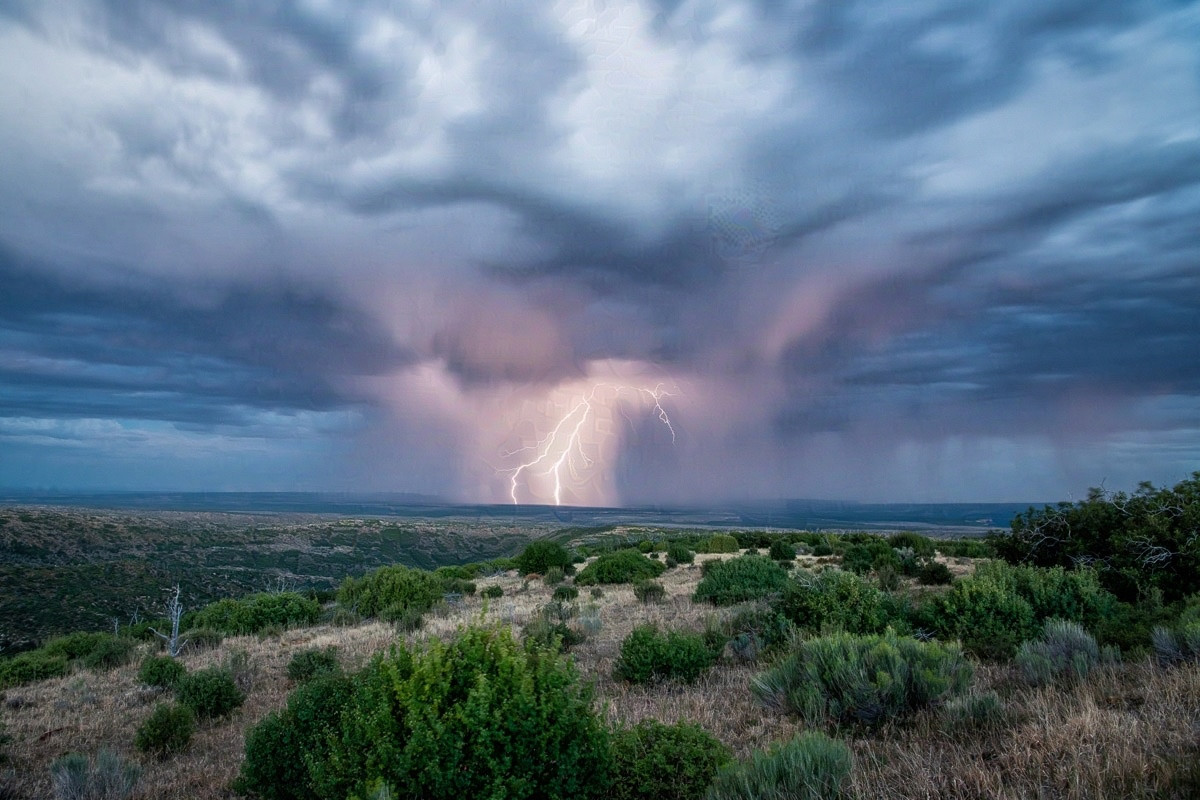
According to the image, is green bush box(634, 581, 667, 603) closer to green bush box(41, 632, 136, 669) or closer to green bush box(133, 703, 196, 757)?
green bush box(133, 703, 196, 757)

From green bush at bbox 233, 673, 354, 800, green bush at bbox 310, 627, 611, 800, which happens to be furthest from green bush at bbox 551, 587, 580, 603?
green bush at bbox 310, 627, 611, 800

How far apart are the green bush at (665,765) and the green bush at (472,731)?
33 cm

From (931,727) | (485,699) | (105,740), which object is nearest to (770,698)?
(931,727)

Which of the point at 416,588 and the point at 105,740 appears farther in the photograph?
the point at 416,588

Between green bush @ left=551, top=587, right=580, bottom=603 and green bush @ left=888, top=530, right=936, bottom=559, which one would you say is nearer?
green bush @ left=551, top=587, right=580, bottom=603

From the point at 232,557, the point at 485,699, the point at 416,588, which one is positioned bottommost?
the point at 232,557

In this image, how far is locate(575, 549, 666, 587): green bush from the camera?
28.0 metres

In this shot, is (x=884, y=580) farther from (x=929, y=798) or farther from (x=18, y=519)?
(x=18, y=519)

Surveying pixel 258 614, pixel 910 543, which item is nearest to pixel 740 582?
pixel 258 614

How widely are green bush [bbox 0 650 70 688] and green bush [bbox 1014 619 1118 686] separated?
22832mm

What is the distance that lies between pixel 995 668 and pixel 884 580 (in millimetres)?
10934

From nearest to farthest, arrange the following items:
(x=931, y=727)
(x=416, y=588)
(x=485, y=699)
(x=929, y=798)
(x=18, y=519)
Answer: (x=929, y=798), (x=485, y=699), (x=931, y=727), (x=416, y=588), (x=18, y=519)

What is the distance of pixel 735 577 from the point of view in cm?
1945

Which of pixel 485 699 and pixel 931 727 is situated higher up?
pixel 485 699
